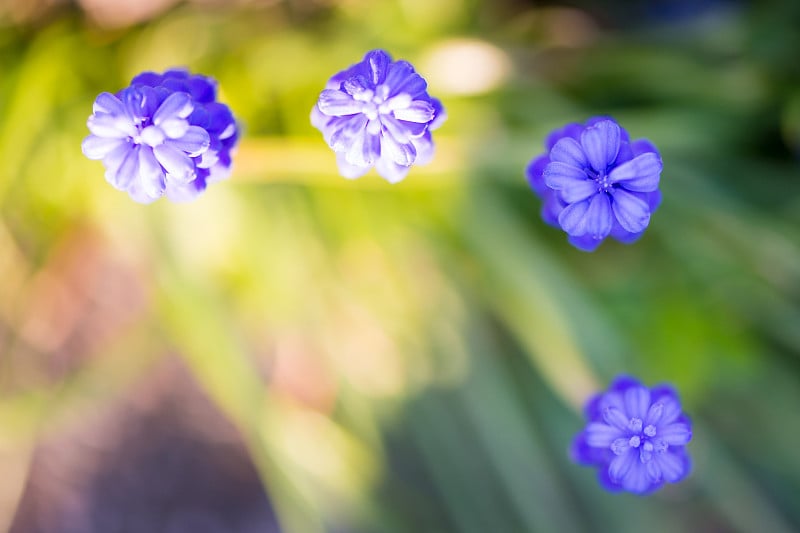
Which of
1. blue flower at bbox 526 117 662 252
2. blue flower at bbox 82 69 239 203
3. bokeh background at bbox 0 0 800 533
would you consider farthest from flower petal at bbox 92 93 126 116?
bokeh background at bbox 0 0 800 533

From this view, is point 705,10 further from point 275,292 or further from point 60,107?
point 60,107

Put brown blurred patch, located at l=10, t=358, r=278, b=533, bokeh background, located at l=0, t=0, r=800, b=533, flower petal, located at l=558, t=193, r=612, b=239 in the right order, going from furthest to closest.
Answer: brown blurred patch, located at l=10, t=358, r=278, b=533, bokeh background, located at l=0, t=0, r=800, b=533, flower petal, located at l=558, t=193, r=612, b=239

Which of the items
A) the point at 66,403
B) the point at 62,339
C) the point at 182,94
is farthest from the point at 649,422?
the point at 62,339

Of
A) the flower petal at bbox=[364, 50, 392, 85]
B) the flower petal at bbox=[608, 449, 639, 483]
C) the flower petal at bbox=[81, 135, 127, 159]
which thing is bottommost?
the flower petal at bbox=[608, 449, 639, 483]

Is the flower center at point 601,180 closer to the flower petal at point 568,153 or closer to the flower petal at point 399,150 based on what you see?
the flower petal at point 568,153

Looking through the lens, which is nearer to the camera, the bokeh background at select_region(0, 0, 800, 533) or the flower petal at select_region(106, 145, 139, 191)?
the flower petal at select_region(106, 145, 139, 191)

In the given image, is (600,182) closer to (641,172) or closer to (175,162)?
(641,172)

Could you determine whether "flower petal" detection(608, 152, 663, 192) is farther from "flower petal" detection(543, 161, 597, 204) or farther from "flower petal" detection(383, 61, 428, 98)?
"flower petal" detection(383, 61, 428, 98)
